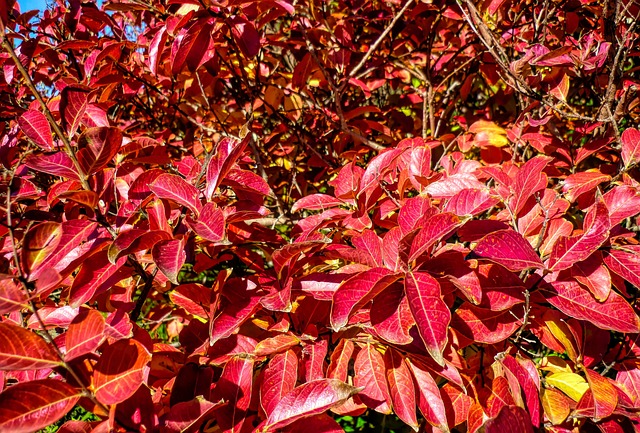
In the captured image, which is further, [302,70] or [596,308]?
[302,70]

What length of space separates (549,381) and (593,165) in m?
1.73

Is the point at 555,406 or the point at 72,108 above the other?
the point at 72,108

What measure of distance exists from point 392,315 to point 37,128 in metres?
0.88

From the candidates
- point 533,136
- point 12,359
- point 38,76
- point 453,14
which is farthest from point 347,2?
point 12,359

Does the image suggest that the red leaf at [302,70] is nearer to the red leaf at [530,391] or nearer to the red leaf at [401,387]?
the red leaf at [401,387]

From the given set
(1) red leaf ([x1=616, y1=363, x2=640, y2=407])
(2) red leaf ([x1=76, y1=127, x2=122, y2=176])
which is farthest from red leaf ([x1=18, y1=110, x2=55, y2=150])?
(1) red leaf ([x1=616, y1=363, x2=640, y2=407])

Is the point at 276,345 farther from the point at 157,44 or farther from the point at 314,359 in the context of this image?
the point at 157,44

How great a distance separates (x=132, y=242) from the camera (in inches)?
34.9

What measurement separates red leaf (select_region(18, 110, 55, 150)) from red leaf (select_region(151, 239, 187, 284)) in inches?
15.2

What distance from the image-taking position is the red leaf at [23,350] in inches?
26.8

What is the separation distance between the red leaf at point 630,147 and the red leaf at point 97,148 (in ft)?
4.34

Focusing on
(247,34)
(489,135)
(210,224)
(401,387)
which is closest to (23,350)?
(210,224)

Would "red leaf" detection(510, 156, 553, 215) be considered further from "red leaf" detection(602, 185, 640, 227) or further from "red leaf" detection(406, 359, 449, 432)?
"red leaf" detection(406, 359, 449, 432)

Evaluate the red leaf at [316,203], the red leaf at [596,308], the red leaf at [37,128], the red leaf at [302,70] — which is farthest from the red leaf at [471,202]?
the red leaf at [302,70]
